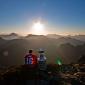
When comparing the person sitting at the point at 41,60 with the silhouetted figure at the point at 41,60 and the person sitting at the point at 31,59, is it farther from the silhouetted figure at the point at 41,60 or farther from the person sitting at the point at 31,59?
the person sitting at the point at 31,59

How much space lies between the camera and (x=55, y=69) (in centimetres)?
2484

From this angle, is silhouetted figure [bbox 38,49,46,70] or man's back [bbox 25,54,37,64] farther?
silhouetted figure [bbox 38,49,46,70]

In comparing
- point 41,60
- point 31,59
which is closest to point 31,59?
point 31,59

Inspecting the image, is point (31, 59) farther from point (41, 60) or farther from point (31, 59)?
point (41, 60)

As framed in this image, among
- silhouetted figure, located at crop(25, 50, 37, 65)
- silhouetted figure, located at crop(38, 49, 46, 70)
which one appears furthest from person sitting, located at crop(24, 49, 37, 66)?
silhouetted figure, located at crop(38, 49, 46, 70)

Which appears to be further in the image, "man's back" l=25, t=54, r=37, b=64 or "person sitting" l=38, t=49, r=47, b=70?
"person sitting" l=38, t=49, r=47, b=70

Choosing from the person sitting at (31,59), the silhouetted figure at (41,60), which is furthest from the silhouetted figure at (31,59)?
the silhouetted figure at (41,60)

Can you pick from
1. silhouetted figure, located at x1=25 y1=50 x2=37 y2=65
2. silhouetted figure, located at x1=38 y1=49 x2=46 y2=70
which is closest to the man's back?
silhouetted figure, located at x1=25 y1=50 x2=37 y2=65

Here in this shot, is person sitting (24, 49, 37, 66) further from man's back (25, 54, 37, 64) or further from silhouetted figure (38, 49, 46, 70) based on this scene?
silhouetted figure (38, 49, 46, 70)

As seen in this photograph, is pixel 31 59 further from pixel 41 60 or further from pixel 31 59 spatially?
pixel 41 60

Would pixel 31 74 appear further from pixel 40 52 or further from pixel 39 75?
pixel 40 52

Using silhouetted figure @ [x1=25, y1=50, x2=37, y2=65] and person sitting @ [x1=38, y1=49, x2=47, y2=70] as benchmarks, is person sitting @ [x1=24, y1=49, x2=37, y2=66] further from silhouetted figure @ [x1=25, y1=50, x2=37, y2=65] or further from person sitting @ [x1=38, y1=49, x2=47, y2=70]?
person sitting @ [x1=38, y1=49, x2=47, y2=70]

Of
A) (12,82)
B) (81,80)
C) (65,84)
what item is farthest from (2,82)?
(81,80)

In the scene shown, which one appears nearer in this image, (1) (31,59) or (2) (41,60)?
(1) (31,59)
